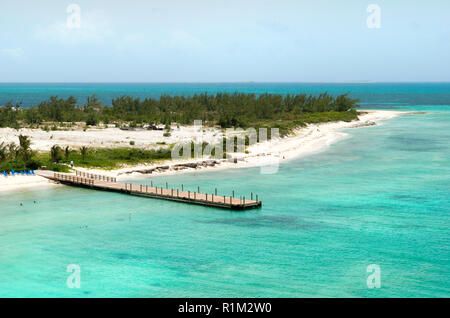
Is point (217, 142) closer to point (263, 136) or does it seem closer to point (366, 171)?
point (263, 136)

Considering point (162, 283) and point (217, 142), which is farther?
point (217, 142)
